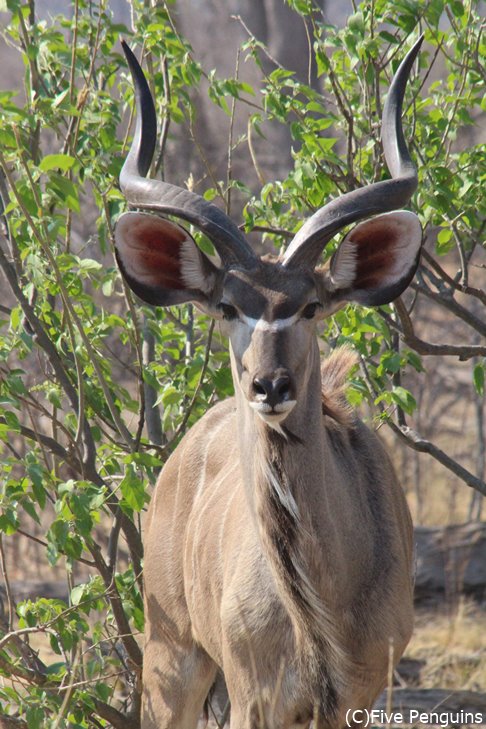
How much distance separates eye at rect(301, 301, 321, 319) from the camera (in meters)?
2.49

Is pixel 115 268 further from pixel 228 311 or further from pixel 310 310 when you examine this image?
pixel 310 310

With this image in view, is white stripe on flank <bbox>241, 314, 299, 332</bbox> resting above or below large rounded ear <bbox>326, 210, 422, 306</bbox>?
below

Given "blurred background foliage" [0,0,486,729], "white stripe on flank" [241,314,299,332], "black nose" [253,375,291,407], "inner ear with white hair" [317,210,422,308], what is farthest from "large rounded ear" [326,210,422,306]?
"blurred background foliage" [0,0,486,729]

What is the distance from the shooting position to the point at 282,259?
2.58 m

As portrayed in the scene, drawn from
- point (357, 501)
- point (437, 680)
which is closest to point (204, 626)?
point (357, 501)

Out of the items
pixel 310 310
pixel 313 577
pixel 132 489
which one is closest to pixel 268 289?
pixel 310 310

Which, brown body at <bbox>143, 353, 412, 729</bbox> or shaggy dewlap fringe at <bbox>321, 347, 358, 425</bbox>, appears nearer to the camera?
brown body at <bbox>143, 353, 412, 729</bbox>

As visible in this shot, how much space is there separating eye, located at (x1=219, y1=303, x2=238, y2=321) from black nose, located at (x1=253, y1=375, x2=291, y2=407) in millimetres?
270

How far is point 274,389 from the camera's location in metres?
2.26

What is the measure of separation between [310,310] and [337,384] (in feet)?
2.09

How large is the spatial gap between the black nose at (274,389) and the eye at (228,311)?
0.27 m

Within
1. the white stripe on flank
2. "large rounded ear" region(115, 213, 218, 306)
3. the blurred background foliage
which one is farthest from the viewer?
the blurred background foliage

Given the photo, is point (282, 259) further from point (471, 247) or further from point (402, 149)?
point (471, 247)

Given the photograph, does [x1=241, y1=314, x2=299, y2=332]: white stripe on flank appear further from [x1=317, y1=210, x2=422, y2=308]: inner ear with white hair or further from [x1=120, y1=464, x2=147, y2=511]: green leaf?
[x1=120, y1=464, x2=147, y2=511]: green leaf
